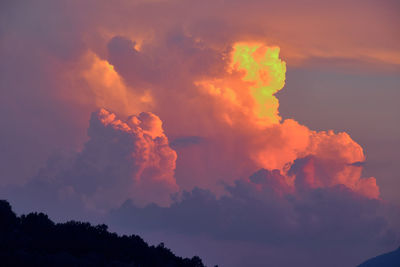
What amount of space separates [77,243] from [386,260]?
92.7 metres

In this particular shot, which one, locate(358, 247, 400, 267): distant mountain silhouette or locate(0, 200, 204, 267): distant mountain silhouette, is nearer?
locate(0, 200, 204, 267): distant mountain silhouette

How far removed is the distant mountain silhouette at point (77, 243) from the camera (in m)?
97.8

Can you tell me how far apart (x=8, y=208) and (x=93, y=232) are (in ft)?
44.7

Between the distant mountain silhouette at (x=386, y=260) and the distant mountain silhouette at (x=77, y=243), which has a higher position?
the distant mountain silhouette at (x=386, y=260)

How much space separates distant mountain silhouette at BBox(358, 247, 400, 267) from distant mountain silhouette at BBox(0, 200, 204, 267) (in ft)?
226

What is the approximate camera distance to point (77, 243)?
4257 inches

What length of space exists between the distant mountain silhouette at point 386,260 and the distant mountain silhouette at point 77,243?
68764 millimetres

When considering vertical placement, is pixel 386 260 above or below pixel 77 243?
above

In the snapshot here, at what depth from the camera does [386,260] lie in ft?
570

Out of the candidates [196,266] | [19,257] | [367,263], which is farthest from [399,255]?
[19,257]

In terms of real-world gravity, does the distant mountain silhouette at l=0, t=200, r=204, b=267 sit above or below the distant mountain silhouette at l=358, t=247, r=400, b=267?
below

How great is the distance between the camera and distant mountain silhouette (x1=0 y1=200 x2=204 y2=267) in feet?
321

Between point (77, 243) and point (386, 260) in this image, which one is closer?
point (77, 243)

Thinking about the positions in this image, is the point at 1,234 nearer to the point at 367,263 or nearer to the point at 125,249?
the point at 125,249
